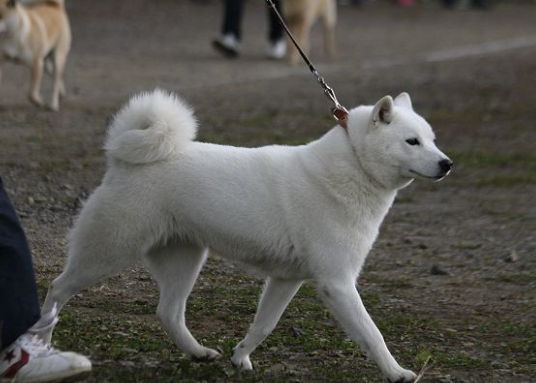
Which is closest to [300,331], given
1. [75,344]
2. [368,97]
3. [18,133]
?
[75,344]

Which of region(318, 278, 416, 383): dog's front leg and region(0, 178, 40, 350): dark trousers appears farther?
region(318, 278, 416, 383): dog's front leg

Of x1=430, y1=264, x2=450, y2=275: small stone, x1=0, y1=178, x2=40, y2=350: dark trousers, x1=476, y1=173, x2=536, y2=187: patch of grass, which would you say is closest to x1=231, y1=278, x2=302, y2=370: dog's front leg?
x1=0, y1=178, x2=40, y2=350: dark trousers

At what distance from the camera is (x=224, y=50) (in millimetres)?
14711

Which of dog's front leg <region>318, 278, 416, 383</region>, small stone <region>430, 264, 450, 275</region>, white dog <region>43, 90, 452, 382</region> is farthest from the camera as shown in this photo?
small stone <region>430, 264, 450, 275</region>

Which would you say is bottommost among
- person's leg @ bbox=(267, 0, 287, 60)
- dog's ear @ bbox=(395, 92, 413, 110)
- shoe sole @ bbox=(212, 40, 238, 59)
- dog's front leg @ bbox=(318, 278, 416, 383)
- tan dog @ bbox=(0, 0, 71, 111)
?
shoe sole @ bbox=(212, 40, 238, 59)

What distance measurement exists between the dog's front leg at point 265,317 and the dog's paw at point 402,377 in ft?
1.78

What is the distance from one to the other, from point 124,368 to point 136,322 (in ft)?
2.18

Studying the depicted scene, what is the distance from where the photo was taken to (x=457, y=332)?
5.09 meters

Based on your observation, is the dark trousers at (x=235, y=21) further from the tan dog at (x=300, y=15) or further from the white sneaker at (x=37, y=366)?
the white sneaker at (x=37, y=366)

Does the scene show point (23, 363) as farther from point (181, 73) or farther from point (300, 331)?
point (181, 73)

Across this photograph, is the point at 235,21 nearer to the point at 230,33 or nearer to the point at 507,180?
the point at 230,33

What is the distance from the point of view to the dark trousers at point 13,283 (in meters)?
3.81

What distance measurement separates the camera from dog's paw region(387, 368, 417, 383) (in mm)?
4062

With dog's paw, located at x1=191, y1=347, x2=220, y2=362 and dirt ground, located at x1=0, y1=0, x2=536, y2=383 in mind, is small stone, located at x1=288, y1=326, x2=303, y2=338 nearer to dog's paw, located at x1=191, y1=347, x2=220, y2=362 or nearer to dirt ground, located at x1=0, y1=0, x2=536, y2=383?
dirt ground, located at x1=0, y1=0, x2=536, y2=383
